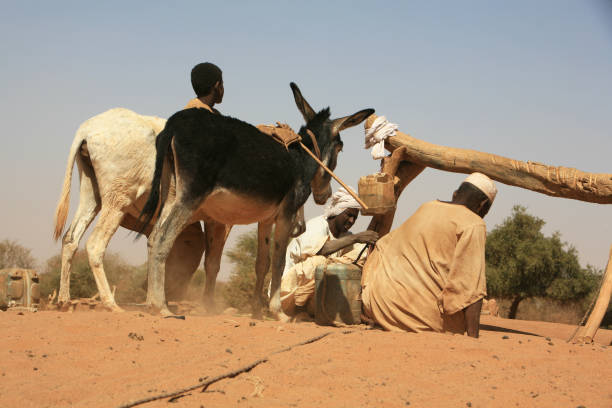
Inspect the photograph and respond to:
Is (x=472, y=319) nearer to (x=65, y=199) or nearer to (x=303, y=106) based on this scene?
(x=303, y=106)

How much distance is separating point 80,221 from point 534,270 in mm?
13534

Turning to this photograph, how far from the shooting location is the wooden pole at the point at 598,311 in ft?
21.4

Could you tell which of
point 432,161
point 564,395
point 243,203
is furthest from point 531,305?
point 564,395

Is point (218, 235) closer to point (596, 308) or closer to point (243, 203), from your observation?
point (243, 203)

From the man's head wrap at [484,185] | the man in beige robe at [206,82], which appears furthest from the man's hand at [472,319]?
the man in beige robe at [206,82]

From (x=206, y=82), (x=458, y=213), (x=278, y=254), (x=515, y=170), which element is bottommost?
(x=278, y=254)

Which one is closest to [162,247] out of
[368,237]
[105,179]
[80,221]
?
[105,179]

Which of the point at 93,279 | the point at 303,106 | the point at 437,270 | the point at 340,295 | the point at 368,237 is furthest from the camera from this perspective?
the point at 93,279

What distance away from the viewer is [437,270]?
5.74 meters

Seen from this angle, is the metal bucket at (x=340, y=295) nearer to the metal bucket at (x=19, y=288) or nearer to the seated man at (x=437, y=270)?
the seated man at (x=437, y=270)

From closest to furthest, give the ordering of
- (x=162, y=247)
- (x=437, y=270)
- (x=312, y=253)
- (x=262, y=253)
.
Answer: (x=437, y=270) → (x=162, y=247) → (x=262, y=253) → (x=312, y=253)

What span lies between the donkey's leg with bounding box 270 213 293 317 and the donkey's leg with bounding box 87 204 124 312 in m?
1.75

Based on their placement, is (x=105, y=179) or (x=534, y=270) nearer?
(x=105, y=179)

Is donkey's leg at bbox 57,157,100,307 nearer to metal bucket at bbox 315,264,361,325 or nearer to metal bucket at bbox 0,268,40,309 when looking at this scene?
metal bucket at bbox 0,268,40,309
